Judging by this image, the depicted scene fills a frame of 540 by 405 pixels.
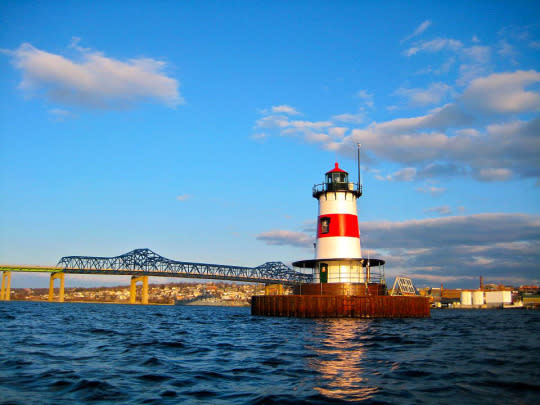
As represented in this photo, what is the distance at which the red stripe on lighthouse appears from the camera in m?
39.9

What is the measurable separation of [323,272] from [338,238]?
138 inches

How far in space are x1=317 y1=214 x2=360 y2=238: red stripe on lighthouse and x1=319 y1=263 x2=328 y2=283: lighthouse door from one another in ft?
8.97

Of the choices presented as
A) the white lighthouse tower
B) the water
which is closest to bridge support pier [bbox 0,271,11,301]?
the white lighthouse tower

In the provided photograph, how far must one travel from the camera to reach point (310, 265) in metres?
42.3

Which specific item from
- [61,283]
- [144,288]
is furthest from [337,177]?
[61,283]

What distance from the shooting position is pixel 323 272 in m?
40.3

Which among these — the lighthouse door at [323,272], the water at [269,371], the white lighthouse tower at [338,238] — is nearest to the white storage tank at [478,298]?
the white lighthouse tower at [338,238]

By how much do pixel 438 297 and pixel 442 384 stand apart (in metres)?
170

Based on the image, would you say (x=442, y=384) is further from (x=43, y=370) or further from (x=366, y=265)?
(x=366, y=265)

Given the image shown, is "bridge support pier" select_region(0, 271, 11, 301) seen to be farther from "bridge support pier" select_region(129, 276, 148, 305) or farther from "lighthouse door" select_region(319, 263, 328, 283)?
"lighthouse door" select_region(319, 263, 328, 283)

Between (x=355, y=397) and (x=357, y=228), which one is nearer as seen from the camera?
(x=355, y=397)

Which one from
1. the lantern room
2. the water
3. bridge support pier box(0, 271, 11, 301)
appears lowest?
bridge support pier box(0, 271, 11, 301)

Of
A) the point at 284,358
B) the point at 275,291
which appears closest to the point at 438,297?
the point at 275,291

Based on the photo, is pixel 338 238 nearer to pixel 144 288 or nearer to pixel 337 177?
pixel 337 177
